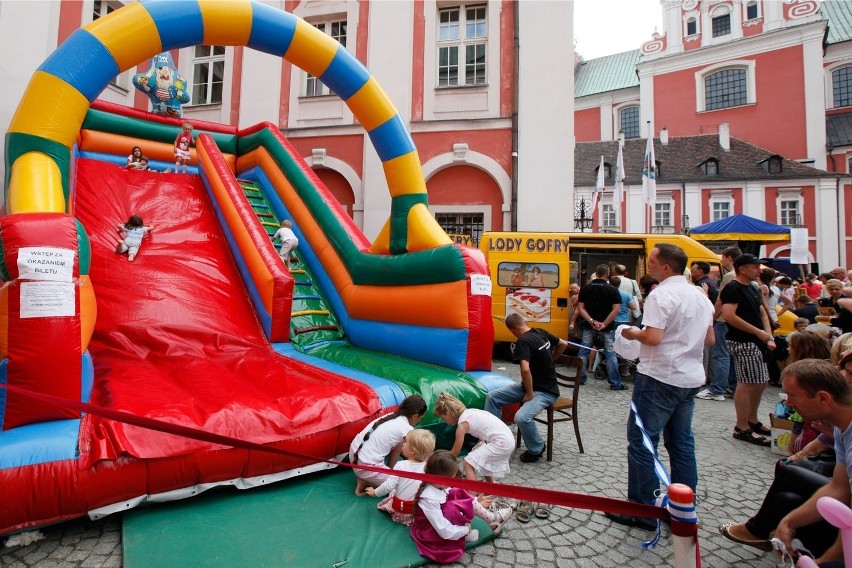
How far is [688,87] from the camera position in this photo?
30.6 metres

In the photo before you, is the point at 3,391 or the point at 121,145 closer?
the point at 3,391

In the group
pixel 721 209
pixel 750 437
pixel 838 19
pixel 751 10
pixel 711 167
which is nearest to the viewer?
pixel 750 437

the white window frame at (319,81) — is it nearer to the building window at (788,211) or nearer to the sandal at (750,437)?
the sandal at (750,437)

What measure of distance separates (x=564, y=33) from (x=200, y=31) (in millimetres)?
8064

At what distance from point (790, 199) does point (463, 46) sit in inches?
907

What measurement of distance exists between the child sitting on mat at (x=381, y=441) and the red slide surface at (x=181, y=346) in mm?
250

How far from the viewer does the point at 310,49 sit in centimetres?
531

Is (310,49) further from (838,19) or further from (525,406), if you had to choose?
(838,19)

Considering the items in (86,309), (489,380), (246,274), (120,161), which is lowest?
(489,380)

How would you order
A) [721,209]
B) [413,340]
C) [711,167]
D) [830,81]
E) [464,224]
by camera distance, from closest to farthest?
[413,340], [464,224], [721,209], [711,167], [830,81]

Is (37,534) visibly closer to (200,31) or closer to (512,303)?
(200,31)

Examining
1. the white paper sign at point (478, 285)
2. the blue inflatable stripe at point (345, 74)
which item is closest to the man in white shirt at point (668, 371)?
the white paper sign at point (478, 285)

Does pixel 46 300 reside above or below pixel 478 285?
below

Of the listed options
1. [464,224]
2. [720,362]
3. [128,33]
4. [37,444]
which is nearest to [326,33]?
[464,224]
